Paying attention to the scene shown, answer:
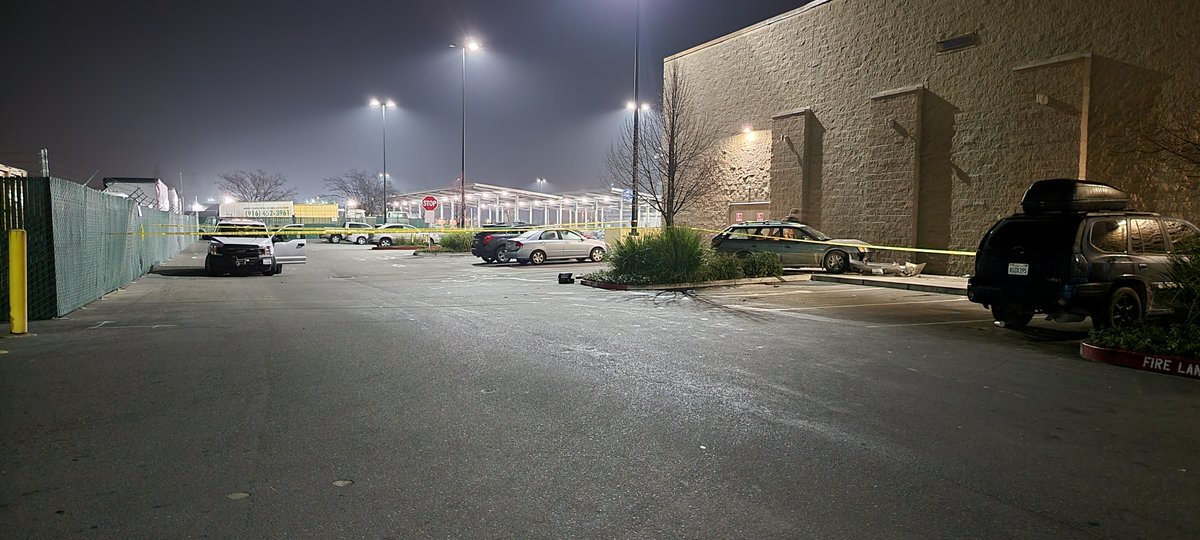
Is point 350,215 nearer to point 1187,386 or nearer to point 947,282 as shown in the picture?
point 947,282

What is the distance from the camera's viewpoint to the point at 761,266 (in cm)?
1858

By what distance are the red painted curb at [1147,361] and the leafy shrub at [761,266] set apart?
33.8 ft

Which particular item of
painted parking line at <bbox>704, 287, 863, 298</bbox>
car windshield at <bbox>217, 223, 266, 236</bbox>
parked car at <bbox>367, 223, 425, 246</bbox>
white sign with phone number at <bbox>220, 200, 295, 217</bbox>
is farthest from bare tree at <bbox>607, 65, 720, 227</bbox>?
white sign with phone number at <bbox>220, 200, 295, 217</bbox>

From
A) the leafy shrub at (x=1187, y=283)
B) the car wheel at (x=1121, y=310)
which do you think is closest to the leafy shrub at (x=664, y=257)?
the car wheel at (x=1121, y=310)

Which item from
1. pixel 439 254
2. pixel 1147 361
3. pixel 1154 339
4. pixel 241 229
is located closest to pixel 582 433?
pixel 1147 361

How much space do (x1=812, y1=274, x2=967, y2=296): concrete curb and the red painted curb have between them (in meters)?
7.66

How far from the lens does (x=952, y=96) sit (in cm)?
2042

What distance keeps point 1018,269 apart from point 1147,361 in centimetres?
242

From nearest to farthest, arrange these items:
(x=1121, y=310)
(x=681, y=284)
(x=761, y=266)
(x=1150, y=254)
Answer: (x=1121, y=310) < (x=1150, y=254) < (x=681, y=284) < (x=761, y=266)

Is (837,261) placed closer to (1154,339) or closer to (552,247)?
(552,247)

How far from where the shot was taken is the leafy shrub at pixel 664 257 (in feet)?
56.0

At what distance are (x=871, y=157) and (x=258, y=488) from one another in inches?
878

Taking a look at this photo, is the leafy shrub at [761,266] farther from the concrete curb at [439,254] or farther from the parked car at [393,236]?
the parked car at [393,236]

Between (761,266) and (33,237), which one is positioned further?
(761,266)
